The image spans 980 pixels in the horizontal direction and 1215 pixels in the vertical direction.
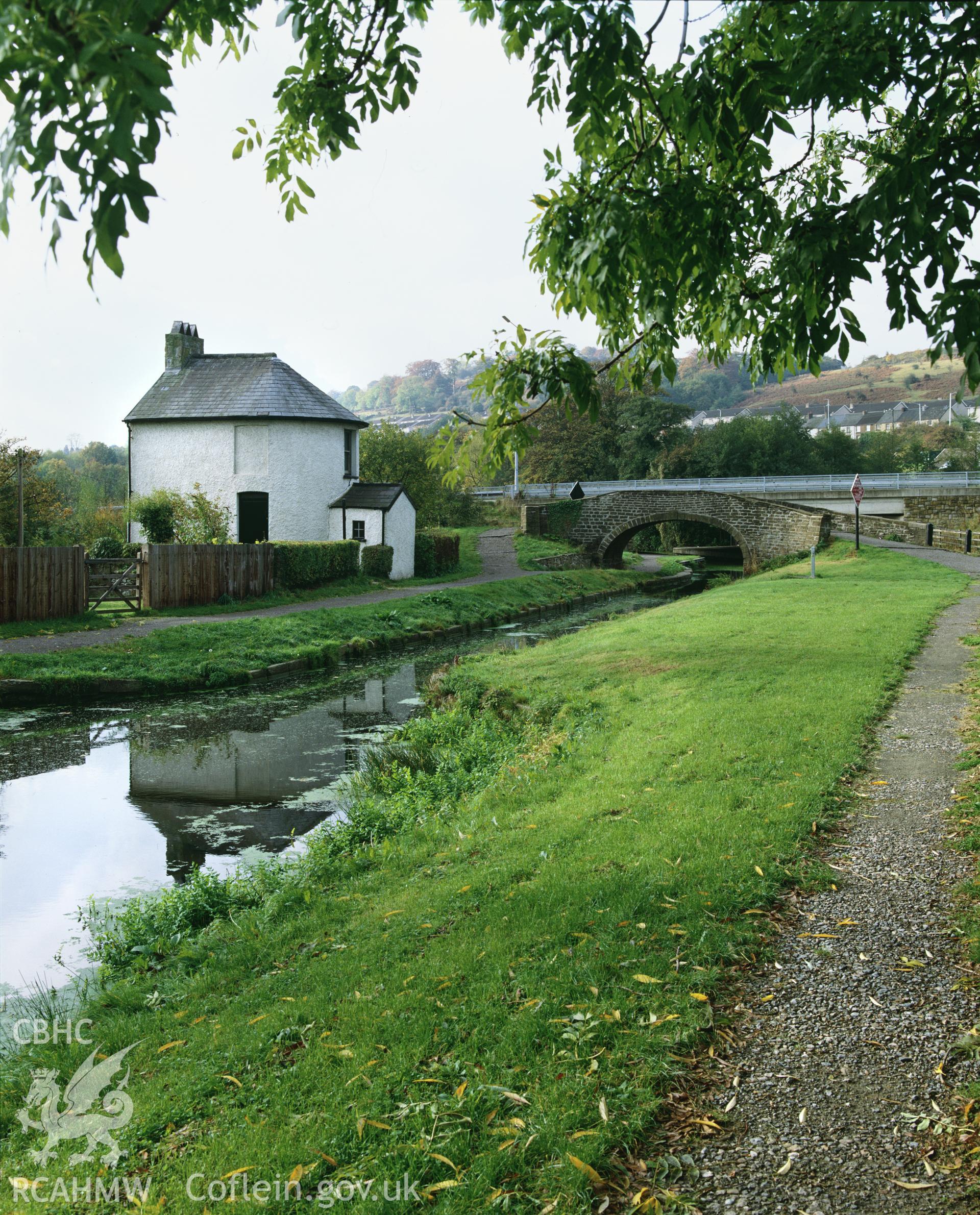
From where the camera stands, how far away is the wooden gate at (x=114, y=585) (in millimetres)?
21453

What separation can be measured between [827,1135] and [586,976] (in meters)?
1.33

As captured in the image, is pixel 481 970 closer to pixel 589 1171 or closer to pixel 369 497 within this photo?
pixel 589 1171

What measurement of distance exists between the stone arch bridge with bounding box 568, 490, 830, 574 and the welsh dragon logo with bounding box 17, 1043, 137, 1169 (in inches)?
1470

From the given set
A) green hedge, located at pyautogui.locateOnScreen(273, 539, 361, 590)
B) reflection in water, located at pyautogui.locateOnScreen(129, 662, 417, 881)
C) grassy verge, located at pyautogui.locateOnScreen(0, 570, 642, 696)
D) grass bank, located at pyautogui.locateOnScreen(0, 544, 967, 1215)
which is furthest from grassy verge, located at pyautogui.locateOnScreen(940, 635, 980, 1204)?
green hedge, located at pyautogui.locateOnScreen(273, 539, 361, 590)

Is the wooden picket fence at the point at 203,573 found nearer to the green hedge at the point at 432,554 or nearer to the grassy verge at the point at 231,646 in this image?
the grassy verge at the point at 231,646

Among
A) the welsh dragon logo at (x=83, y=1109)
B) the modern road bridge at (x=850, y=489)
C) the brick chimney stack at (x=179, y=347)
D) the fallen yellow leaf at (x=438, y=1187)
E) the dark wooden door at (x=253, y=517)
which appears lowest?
the welsh dragon logo at (x=83, y=1109)

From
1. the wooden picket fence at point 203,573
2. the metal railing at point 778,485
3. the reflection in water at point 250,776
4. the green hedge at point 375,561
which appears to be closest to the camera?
the reflection in water at point 250,776

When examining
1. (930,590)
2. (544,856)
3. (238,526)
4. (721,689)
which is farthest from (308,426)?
(544,856)

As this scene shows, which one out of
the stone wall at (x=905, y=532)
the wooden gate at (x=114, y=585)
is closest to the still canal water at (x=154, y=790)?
the wooden gate at (x=114, y=585)

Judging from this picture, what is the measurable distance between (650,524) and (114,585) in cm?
3067

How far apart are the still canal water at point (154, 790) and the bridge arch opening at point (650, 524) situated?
28822 mm

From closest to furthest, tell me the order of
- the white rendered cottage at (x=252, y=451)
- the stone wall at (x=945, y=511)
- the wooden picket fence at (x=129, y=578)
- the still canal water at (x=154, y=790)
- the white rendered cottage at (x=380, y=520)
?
1. the still canal water at (x=154, y=790)
2. the wooden picket fence at (x=129, y=578)
3. the white rendered cottage at (x=380, y=520)
4. the white rendered cottage at (x=252, y=451)
5. the stone wall at (x=945, y=511)

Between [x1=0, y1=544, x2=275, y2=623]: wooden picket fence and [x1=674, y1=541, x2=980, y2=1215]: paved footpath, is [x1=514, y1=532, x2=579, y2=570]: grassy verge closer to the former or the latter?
[x1=0, y1=544, x2=275, y2=623]: wooden picket fence

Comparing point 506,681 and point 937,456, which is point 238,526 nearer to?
point 506,681
